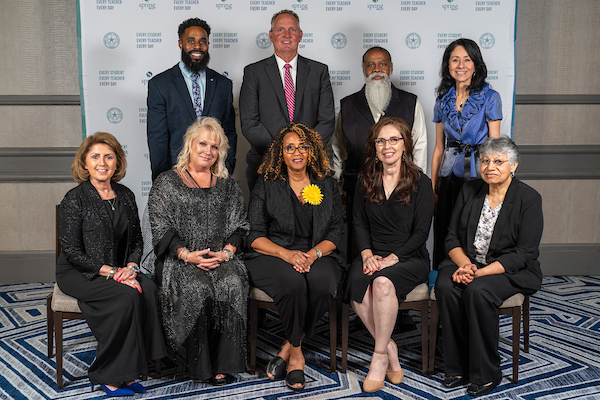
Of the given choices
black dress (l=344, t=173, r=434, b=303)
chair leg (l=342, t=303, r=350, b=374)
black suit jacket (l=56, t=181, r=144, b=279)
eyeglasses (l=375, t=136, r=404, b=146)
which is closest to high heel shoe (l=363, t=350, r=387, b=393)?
chair leg (l=342, t=303, r=350, b=374)

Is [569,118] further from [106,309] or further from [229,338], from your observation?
[106,309]

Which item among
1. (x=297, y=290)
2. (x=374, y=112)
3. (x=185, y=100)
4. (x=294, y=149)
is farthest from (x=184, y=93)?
(x=297, y=290)

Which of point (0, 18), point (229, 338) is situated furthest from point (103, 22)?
point (229, 338)

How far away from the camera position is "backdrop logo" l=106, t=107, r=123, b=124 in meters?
3.89

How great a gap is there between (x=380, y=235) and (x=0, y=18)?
11.6 ft

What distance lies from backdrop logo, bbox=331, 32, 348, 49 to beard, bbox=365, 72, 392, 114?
66 centimetres

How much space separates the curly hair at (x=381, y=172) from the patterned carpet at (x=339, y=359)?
95 centimetres

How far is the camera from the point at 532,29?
4.22m

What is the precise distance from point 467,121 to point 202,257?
1.74m

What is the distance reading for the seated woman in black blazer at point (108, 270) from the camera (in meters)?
2.46

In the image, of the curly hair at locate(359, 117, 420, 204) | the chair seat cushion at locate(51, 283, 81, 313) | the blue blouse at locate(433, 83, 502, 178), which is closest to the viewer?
the chair seat cushion at locate(51, 283, 81, 313)

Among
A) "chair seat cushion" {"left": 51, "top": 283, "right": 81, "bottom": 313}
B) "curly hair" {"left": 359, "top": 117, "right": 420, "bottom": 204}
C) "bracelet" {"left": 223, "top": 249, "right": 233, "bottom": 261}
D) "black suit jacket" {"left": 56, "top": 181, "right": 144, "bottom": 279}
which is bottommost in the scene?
"chair seat cushion" {"left": 51, "top": 283, "right": 81, "bottom": 313}

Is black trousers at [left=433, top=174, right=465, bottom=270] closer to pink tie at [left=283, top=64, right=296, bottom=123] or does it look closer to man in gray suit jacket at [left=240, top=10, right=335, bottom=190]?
man in gray suit jacket at [left=240, top=10, right=335, bottom=190]

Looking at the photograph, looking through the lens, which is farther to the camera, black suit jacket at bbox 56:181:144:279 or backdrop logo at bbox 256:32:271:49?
backdrop logo at bbox 256:32:271:49
